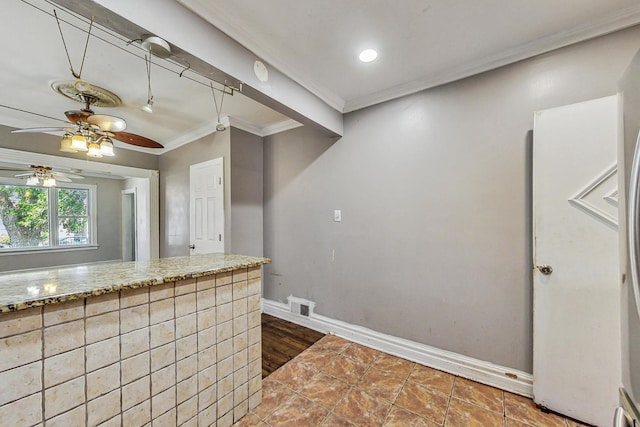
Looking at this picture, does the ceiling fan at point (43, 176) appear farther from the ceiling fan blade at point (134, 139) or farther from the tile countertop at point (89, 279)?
the tile countertop at point (89, 279)

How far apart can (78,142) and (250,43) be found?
1775 mm

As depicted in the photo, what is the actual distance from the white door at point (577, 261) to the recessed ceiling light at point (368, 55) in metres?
1.14

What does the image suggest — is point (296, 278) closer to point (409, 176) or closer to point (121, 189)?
point (409, 176)

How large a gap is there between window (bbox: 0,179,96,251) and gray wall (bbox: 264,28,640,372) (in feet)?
19.6

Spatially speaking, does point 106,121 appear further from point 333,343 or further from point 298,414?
point 333,343

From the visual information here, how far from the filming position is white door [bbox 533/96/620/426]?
54.4 inches

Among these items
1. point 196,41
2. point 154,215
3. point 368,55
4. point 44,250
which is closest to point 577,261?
point 368,55

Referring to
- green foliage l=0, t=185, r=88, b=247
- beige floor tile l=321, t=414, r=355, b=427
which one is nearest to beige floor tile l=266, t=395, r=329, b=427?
beige floor tile l=321, t=414, r=355, b=427

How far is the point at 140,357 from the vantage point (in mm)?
1075

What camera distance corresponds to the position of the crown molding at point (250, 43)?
1.32m

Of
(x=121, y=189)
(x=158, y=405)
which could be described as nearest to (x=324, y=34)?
(x=158, y=405)

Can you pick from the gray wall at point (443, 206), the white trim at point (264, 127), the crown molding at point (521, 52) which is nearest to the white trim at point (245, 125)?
the white trim at point (264, 127)

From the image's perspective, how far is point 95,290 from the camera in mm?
907

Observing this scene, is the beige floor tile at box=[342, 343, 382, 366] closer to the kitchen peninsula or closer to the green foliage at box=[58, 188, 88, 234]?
the kitchen peninsula
